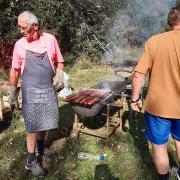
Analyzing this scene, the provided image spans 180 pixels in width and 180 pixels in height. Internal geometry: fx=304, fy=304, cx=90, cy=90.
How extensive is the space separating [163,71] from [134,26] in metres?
8.38

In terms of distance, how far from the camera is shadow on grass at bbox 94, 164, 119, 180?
4502 mm

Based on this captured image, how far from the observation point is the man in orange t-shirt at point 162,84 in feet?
11.2

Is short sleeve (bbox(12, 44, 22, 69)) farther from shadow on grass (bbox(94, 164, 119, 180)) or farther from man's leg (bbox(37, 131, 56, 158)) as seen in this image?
shadow on grass (bbox(94, 164, 119, 180))

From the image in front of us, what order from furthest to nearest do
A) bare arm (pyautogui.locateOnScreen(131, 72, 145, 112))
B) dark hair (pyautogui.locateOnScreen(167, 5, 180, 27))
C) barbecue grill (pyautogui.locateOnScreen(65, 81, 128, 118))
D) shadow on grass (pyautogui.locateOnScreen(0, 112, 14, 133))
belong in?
shadow on grass (pyautogui.locateOnScreen(0, 112, 14, 133))
barbecue grill (pyautogui.locateOnScreen(65, 81, 128, 118))
bare arm (pyautogui.locateOnScreen(131, 72, 145, 112))
dark hair (pyautogui.locateOnScreen(167, 5, 180, 27))

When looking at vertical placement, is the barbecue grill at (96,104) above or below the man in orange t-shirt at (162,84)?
below

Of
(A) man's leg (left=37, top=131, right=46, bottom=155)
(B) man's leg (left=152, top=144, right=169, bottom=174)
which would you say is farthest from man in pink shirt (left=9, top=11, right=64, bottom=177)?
(B) man's leg (left=152, top=144, right=169, bottom=174)

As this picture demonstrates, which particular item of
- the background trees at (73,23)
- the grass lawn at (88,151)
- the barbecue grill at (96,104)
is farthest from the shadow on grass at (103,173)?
the background trees at (73,23)

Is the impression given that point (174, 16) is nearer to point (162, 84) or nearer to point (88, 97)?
point (162, 84)

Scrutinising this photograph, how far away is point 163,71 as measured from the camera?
137 inches

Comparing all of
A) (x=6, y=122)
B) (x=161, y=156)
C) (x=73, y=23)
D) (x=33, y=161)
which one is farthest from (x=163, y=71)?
(x=73, y=23)

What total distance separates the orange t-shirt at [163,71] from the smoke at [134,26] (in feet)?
22.6

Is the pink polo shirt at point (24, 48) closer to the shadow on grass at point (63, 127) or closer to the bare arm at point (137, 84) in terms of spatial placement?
the bare arm at point (137, 84)

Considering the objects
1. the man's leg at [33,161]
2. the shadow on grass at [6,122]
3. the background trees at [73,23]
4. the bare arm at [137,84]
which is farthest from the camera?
the background trees at [73,23]

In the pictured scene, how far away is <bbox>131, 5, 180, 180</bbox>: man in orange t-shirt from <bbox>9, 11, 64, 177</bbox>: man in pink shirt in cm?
128
